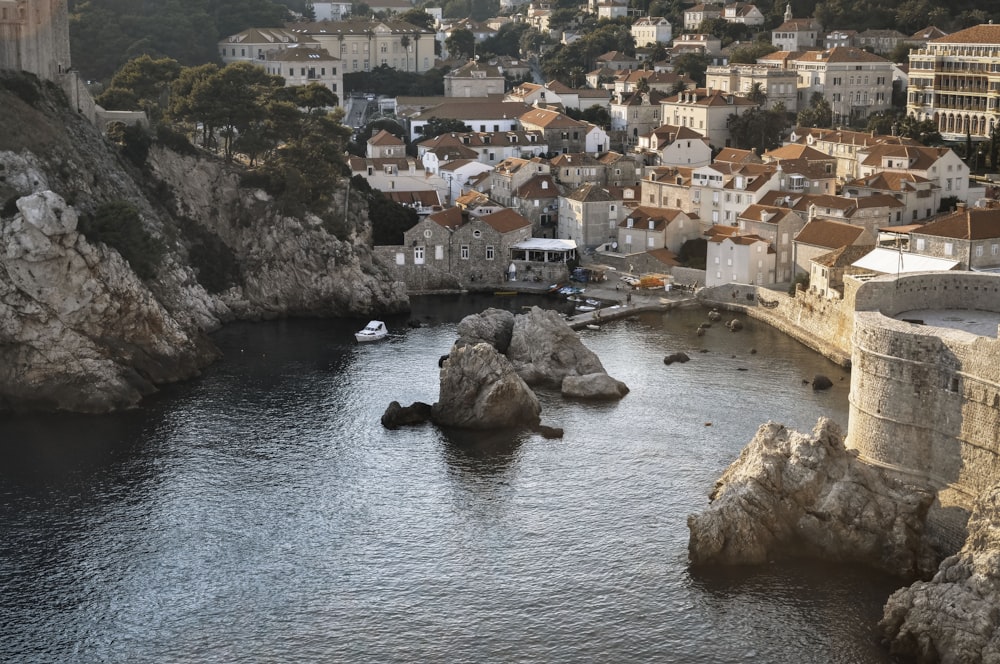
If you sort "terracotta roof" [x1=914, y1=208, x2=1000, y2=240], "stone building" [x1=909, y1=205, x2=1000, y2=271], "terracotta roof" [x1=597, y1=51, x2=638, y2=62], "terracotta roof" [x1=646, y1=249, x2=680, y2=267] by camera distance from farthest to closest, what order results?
"terracotta roof" [x1=597, y1=51, x2=638, y2=62] < "terracotta roof" [x1=646, y1=249, x2=680, y2=267] < "terracotta roof" [x1=914, y1=208, x2=1000, y2=240] < "stone building" [x1=909, y1=205, x2=1000, y2=271]

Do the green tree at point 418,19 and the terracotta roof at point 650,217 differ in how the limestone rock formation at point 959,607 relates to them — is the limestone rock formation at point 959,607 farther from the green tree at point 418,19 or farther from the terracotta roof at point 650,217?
the green tree at point 418,19

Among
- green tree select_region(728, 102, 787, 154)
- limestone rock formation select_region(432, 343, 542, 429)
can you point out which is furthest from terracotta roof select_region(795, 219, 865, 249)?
green tree select_region(728, 102, 787, 154)

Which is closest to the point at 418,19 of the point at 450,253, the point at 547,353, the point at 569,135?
the point at 569,135

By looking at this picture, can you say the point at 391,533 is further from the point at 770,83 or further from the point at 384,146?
the point at 770,83

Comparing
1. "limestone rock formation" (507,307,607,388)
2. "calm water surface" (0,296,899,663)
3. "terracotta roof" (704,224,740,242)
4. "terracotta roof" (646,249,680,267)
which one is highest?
"terracotta roof" (704,224,740,242)

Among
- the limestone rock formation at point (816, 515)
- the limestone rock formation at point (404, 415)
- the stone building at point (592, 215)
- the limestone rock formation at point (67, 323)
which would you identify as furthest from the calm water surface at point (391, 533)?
the stone building at point (592, 215)

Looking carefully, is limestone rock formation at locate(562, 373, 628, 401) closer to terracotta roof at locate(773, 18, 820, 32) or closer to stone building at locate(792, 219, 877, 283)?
stone building at locate(792, 219, 877, 283)
